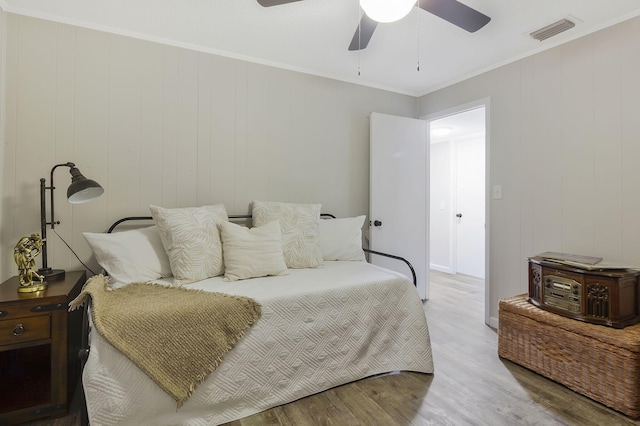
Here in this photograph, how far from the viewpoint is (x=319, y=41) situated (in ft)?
8.07

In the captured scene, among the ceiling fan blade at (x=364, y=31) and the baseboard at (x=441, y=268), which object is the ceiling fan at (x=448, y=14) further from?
the baseboard at (x=441, y=268)

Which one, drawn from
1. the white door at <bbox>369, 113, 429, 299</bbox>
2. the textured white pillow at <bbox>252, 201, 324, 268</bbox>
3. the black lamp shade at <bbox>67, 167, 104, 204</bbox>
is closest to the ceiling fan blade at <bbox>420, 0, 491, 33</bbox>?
the white door at <bbox>369, 113, 429, 299</bbox>

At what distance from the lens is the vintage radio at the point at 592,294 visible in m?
1.81

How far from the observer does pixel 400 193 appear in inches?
134

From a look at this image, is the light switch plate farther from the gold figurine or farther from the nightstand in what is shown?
the gold figurine

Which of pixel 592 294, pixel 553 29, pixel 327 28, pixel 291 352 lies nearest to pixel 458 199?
pixel 553 29

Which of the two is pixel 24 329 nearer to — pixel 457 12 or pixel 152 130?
pixel 152 130

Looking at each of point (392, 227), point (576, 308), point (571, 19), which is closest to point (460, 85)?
point (571, 19)

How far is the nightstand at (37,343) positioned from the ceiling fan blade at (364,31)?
84.6 inches

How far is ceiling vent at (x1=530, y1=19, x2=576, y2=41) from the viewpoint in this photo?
2.15m

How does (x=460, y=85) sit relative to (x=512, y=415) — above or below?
above

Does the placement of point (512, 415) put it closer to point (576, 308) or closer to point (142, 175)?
point (576, 308)

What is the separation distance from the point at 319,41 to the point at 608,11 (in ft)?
6.20

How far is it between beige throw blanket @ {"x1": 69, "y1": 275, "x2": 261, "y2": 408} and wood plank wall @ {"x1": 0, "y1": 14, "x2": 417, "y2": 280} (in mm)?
921
